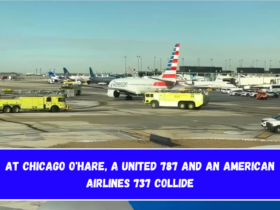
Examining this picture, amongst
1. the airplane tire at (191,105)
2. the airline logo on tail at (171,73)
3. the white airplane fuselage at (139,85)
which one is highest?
the airline logo on tail at (171,73)

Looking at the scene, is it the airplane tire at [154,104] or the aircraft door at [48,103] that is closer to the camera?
the aircraft door at [48,103]

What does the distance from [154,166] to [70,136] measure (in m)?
23.6

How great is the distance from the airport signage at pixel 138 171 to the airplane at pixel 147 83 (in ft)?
204

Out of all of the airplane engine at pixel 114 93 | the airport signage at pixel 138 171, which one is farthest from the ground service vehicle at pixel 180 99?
the airport signage at pixel 138 171

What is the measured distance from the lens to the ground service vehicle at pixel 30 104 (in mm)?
49094

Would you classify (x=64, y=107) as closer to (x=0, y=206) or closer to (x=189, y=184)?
(x=0, y=206)

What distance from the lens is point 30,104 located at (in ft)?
162

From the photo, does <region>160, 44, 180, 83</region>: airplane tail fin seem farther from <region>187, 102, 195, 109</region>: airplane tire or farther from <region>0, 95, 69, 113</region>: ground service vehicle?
<region>0, 95, 69, 113</region>: ground service vehicle

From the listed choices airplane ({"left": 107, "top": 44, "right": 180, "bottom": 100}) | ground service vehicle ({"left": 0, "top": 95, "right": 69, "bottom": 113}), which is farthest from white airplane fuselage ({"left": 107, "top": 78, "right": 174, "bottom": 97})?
ground service vehicle ({"left": 0, "top": 95, "right": 69, "bottom": 113})

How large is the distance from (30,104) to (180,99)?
67.9 feet

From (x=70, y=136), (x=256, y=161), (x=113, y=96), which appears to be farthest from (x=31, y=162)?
(x=113, y=96)

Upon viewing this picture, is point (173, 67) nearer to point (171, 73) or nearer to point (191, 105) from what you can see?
point (171, 73)

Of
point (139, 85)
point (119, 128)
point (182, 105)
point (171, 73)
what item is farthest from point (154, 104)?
point (119, 128)

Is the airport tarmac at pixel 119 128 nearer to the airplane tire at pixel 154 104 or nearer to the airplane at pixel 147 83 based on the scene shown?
the airplane tire at pixel 154 104
